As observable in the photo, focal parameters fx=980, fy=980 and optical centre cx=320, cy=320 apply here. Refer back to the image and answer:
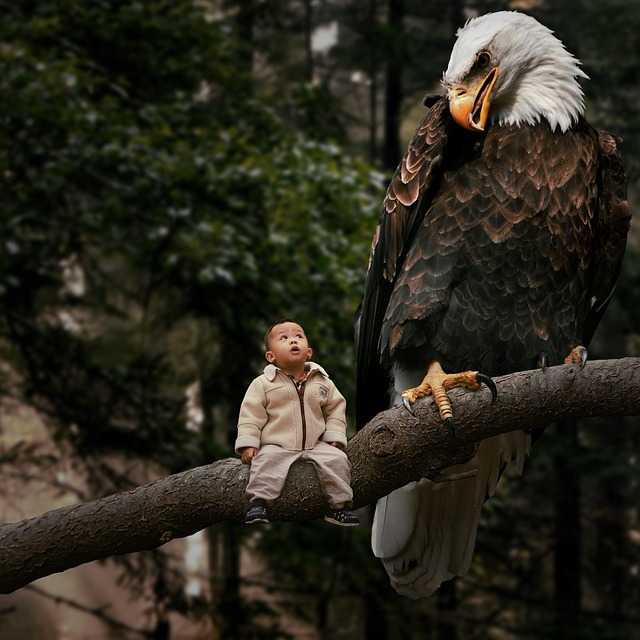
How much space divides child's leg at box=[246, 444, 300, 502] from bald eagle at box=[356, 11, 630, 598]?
26.1 inches

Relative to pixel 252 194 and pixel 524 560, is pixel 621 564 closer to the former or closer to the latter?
pixel 524 560

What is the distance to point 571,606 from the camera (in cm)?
980

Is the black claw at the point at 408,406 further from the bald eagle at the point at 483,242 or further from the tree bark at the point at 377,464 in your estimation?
the bald eagle at the point at 483,242

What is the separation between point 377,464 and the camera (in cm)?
204

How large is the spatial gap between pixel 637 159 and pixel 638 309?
1434 mm

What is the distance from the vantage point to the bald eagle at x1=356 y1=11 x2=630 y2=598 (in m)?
2.59

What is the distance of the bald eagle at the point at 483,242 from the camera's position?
8.50ft

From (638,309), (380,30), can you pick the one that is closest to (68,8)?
(380,30)

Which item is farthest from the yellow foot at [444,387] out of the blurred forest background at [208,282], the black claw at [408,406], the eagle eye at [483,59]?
the blurred forest background at [208,282]

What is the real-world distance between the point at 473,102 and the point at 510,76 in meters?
0.20

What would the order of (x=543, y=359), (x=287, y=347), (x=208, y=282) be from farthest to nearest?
(x=208, y=282) < (x=543, y=359) < (x=287, y=347)

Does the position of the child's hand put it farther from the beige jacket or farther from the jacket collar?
the jacket collar

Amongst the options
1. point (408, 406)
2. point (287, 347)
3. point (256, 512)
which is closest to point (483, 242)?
point (408, 406)

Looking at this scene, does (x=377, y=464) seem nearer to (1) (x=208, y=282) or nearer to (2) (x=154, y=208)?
(1) (x=208, y=282)
